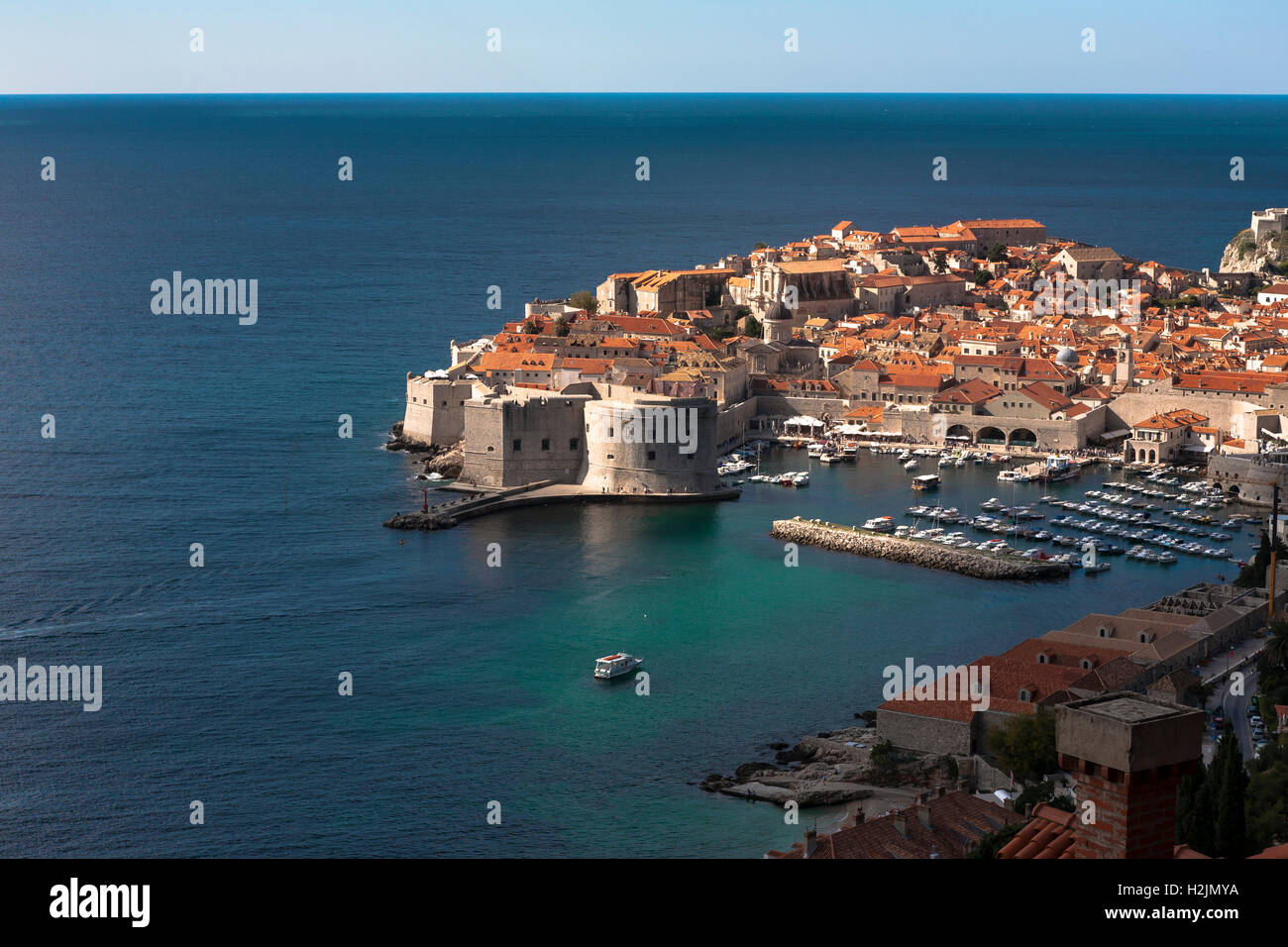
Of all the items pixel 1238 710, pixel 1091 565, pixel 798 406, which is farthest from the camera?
pixel 798 406

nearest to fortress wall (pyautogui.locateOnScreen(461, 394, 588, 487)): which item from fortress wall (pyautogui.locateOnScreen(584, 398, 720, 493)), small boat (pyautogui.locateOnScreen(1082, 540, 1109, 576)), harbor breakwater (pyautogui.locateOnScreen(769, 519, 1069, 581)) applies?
fortress wall (pyautogui.locateOnScreen(584, 398, 720, 493))

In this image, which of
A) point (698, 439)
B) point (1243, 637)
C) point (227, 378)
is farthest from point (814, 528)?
point (227, 378)

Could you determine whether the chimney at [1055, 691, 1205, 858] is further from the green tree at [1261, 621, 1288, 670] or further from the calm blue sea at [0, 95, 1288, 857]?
the green tree at [1261, 621, 1288, 670]

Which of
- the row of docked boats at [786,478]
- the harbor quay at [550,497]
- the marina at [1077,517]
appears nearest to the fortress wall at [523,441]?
the harbor quay at [550,497]

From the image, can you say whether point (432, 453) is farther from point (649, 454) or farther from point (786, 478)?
point (786, 478)

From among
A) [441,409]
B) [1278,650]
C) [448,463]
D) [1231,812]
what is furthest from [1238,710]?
[441,409]
